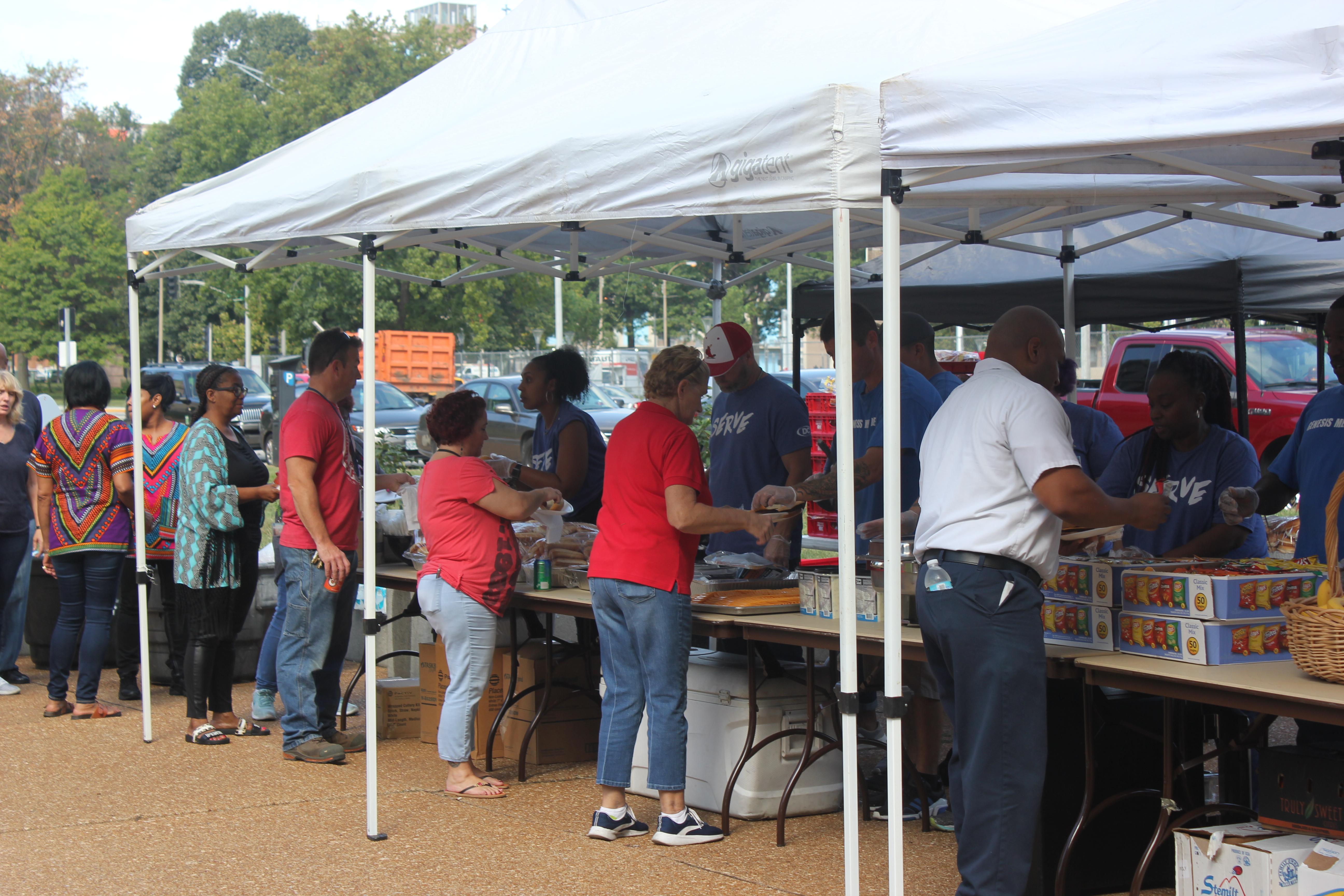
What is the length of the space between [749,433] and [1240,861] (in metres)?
2.79

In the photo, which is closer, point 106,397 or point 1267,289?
point 106,397

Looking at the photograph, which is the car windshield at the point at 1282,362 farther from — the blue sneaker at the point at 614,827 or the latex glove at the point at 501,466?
the blue sneaker at the point at 614,827

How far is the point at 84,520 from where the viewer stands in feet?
22.5

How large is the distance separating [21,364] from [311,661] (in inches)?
1742

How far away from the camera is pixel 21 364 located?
44219 mm

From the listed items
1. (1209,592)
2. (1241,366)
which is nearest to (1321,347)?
(1241,366)

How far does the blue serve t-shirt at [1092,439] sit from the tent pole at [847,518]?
2793 mm

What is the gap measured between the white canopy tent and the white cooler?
1266mm

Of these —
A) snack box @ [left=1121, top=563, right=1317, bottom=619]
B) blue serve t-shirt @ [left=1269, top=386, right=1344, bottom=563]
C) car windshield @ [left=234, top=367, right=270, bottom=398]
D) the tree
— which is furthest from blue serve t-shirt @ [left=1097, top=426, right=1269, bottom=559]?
the tree

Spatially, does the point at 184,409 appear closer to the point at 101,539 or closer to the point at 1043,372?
the point at 101,539

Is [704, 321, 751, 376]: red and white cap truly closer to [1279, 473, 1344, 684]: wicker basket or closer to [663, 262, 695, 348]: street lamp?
[1279, 473, 1344, 684]: wicker basket

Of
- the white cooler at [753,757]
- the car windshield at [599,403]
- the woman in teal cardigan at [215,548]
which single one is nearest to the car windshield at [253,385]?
→ the car windshield at [599,403]

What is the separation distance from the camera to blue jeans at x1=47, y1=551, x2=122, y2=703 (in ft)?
22.5

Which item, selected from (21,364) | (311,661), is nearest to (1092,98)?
(311,661)
